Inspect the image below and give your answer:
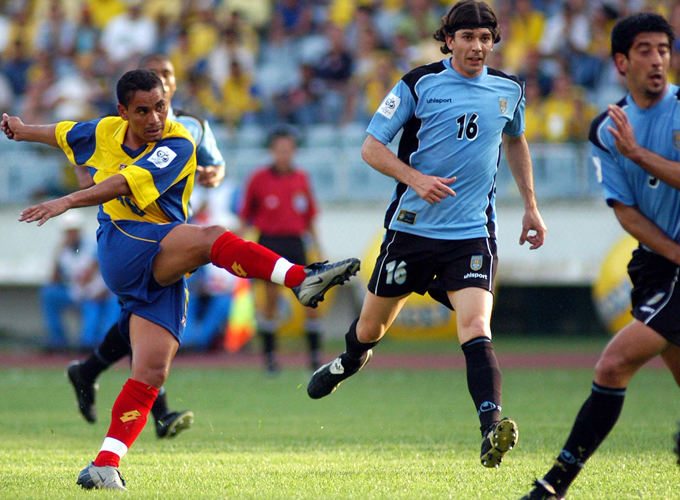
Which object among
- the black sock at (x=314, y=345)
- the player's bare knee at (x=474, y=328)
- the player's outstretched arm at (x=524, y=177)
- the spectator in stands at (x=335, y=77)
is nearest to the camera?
the player's bare knee at (x=474, y=328)

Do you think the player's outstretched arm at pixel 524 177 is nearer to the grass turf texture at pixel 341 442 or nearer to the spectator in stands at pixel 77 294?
the grass turf texture at pixel 341 442

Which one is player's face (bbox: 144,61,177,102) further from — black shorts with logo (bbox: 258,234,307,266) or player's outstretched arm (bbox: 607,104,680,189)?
black shorts with logo (bbox: 258,234,307,266)

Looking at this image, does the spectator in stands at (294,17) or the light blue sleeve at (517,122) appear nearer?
the light blue sleeve at (517,122)

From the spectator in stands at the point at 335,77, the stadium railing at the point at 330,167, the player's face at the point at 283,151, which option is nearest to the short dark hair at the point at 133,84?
the player's face at the point at 283,151

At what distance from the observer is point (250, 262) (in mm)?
5176

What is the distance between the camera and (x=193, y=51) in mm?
18156

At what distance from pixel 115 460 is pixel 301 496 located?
1032 millimetres

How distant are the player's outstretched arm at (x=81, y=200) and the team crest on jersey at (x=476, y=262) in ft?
6.32

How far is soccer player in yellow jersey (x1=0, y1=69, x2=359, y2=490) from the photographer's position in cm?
498

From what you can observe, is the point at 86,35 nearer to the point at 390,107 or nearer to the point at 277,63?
the point at 277,63

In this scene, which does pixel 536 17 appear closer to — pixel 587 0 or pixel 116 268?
pixel 587 0

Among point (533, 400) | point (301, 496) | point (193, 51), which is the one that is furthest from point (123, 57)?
point (301, 496)

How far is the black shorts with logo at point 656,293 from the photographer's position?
13.5 ft

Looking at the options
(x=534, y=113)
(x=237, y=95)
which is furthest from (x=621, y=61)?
(x=237, y=95)
